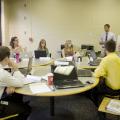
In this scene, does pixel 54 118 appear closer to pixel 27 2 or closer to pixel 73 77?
pixel 73 77

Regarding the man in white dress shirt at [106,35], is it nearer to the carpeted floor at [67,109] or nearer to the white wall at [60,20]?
the white wall at [60,20]

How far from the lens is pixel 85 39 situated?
714cm

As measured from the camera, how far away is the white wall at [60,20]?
22.7 feet

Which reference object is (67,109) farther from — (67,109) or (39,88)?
(39,88)

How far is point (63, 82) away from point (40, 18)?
4813mm

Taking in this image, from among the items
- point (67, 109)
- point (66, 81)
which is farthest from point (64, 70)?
point (67, 109)

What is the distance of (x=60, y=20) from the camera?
23.3 feet

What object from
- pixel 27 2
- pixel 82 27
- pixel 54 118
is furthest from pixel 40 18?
pixel 54 118

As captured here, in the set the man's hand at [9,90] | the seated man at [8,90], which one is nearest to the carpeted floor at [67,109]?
the seated man at [8,90]

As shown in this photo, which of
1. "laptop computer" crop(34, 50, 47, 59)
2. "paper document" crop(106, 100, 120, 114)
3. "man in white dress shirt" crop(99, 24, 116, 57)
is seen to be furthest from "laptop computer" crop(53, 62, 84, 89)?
"man in white dress shirt" crop(99, 24, 116, 57)

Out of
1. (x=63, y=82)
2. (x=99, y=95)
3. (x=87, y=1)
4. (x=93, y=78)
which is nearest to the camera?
(x=63, y=82)

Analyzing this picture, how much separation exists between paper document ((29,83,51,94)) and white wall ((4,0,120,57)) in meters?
4.70

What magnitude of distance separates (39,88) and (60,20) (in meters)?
4.89

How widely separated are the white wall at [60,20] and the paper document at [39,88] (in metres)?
4.70
